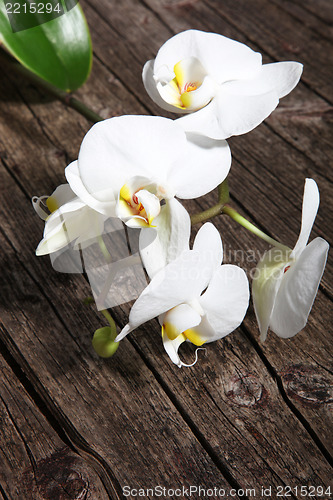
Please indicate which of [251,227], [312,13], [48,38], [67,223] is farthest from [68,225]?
[312,13]

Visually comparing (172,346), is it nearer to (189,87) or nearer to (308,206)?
(308,206)

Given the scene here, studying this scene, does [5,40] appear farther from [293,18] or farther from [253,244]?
[293,18]

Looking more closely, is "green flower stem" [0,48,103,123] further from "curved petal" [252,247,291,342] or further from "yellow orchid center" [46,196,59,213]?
"curved petal" [252,247,291,342]

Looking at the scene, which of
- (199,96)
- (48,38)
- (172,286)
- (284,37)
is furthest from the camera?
(284,37)

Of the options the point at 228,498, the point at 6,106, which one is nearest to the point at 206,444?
the point at 228,498

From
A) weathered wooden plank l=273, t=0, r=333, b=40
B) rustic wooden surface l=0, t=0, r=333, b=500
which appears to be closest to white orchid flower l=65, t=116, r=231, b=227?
rustic wooden surface l=0, t=0, r=333, b=500

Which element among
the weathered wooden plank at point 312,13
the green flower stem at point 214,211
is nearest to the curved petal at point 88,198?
the green flower stem at point 214,211
